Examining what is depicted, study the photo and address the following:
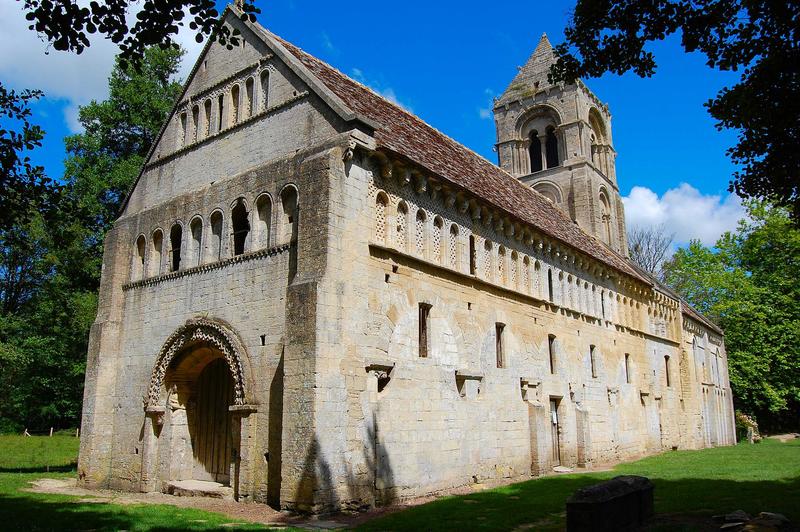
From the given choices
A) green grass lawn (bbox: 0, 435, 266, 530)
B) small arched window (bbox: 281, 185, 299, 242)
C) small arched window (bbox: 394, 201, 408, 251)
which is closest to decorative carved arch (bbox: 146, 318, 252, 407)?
small arched window (bbox: 281, 185, 299, 242)

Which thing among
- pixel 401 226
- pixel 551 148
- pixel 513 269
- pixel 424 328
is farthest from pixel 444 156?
pixel 551 148

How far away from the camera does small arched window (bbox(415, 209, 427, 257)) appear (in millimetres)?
17406

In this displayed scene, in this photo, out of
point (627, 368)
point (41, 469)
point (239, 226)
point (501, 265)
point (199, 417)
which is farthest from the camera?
point (627, 368)

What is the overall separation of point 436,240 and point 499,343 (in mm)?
4505

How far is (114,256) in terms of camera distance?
68.9 ft

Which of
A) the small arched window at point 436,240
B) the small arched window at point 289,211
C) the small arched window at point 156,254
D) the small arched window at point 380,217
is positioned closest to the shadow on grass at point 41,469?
the small arched window at point 156,254

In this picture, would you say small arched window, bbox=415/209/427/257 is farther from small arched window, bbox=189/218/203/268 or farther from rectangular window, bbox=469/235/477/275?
small arched window, bbox=189/218/203/268

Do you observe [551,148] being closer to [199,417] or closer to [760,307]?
[760,307]

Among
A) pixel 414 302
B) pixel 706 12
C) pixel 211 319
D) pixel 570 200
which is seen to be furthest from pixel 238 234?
pixel 570 200

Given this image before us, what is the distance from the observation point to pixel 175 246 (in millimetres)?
19672

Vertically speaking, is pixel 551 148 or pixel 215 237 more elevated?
pixel 551 148

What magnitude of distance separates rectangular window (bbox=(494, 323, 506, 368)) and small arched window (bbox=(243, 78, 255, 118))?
9.92 meters

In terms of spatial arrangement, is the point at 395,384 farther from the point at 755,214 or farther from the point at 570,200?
the point at 755,214

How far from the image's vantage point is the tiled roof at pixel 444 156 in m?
18.0
